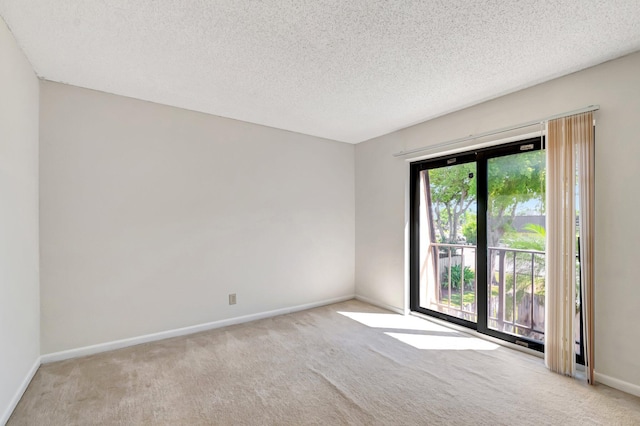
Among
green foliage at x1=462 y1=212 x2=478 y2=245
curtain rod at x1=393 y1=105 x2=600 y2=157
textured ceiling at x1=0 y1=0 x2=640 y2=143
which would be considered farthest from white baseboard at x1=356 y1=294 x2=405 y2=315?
textured ceiling at x1=0 y1=0 x2=640 y2=143

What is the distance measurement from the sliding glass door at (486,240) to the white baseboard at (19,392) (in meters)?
3.70

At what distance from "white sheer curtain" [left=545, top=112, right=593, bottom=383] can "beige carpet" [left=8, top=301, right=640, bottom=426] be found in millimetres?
276

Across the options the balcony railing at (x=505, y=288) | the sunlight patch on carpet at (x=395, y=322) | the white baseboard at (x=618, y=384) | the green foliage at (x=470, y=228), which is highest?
the green foliage at (x=470, y=228)

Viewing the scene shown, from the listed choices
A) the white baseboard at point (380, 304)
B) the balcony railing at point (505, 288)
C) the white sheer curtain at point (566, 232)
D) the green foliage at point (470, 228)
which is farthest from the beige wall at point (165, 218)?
the white sheer curtain at point (566, 232)

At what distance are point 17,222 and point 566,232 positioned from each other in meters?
4.04

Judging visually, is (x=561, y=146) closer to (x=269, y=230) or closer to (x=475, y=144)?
(x=475, y=144)

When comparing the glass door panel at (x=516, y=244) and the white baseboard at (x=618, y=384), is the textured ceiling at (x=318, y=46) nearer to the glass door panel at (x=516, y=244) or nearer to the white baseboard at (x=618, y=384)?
the glass door panel at (x=516, y=244)

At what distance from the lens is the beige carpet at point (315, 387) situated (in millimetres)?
1840

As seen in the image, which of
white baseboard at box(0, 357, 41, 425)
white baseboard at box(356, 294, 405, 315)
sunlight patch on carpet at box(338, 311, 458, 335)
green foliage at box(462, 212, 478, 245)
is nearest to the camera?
white baseboard at box(0, 357, 41, 425)

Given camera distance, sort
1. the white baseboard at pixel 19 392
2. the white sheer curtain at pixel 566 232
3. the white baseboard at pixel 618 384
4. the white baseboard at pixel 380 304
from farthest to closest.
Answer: the white baseboard at pixel 380 304, the white sheer curtain at pixel 566 232, the white baseboard at pixel 618 384, the white baseboard at pixel 19 392

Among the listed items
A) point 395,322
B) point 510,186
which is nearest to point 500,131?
point 510,186

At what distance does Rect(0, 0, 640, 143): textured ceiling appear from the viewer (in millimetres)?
1657

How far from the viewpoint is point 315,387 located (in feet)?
7.09

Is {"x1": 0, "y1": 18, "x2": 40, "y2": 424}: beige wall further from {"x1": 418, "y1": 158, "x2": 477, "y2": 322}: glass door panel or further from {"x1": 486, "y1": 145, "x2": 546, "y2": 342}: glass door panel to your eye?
{"x1": 486, "y1": 145, "x2": 546, "y2": 342}: glass door panel
